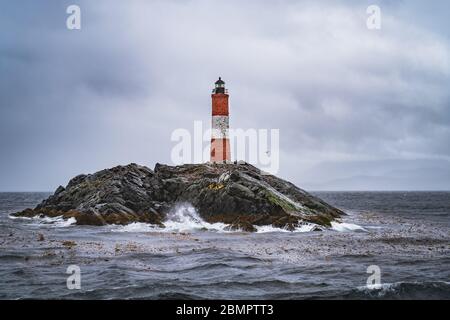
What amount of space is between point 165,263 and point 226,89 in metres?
43.4

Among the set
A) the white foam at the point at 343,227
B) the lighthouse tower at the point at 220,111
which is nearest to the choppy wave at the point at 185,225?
the white foam at the point at 343,227

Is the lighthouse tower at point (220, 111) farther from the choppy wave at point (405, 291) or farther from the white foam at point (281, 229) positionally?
the choppy wave at point (405, 291)

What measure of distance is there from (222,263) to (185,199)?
28583 millimetres

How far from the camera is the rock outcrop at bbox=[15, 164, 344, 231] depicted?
51.6m

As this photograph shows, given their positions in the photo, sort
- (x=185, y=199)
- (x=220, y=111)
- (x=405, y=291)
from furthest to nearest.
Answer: (x=220, y=111)
(x=185, y=199)
(x=405, y=291)

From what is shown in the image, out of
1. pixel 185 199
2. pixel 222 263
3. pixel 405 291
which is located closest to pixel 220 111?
pixel 185 199

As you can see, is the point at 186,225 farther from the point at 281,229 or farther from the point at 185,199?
the point at 281,229

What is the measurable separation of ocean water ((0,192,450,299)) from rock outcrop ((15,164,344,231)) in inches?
178

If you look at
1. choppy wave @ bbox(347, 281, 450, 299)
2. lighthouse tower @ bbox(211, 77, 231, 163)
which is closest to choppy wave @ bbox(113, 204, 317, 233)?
lighthouse tower @ bbox(211, 77, 231, 163)

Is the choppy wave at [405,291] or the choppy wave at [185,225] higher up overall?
the choppy wave at [185,225]

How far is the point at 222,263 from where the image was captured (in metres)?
28.7

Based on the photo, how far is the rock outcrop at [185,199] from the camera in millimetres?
51594

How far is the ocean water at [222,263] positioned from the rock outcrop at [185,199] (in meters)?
4.52

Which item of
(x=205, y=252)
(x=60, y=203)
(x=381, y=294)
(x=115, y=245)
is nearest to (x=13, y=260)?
(x=115, y=245)
